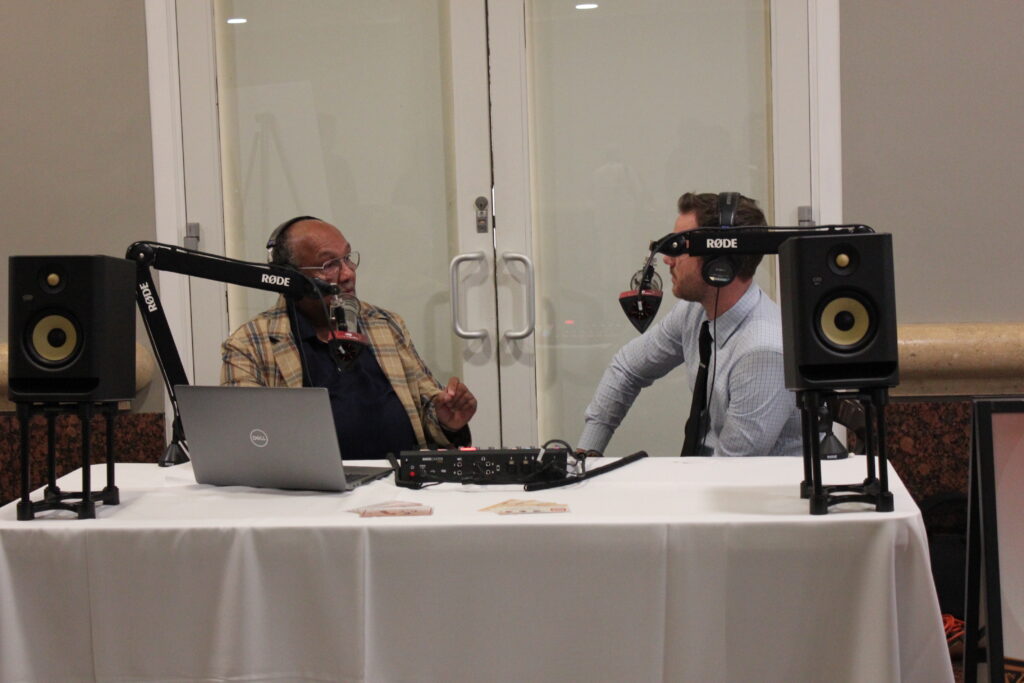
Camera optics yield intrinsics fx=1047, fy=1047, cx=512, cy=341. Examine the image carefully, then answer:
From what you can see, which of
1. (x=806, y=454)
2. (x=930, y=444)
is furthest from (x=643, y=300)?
(x=930, y=444)

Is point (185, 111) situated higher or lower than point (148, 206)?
higher

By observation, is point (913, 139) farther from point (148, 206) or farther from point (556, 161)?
point (148, 206)

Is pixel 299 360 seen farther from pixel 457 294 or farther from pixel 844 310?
pixel 844 310

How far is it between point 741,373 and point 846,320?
920mm

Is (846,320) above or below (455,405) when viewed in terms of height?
above

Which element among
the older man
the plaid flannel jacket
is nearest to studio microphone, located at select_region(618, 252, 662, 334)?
the older man

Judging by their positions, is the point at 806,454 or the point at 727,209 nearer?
the point at 806,454

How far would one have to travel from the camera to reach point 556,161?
12.5ft

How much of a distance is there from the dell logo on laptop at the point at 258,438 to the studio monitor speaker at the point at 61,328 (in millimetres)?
277

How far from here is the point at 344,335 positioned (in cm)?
232

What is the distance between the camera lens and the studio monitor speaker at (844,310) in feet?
6.01

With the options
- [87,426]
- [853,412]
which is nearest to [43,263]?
[87,426]

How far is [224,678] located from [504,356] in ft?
7.15

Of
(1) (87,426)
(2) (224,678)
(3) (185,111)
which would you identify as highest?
(3) (185,111)
